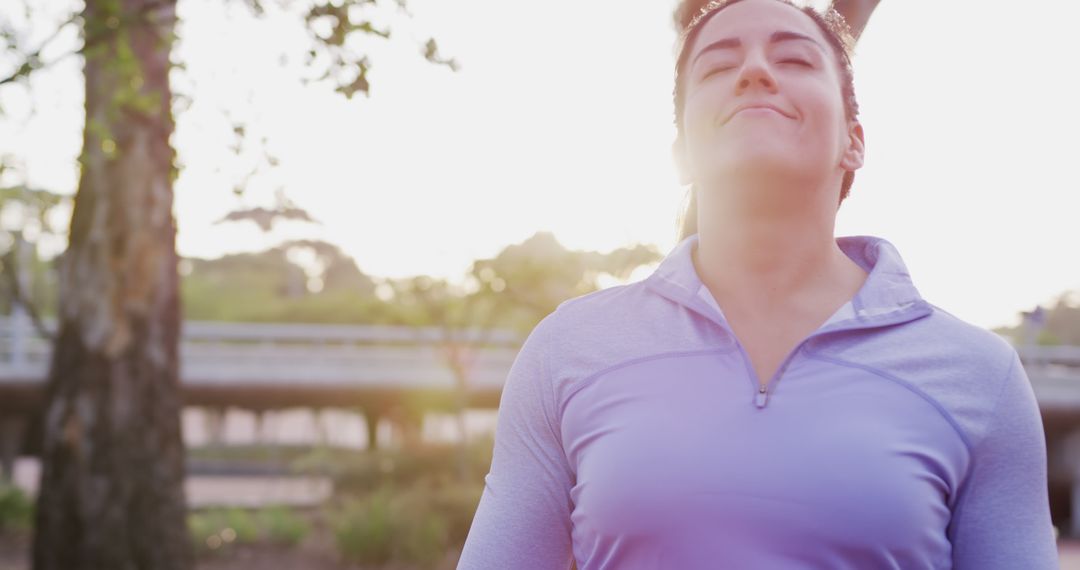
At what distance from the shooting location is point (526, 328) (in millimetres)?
20094

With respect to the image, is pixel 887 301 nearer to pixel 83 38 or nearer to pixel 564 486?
pixel 564 486

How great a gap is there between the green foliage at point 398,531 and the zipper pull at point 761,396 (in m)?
13.5

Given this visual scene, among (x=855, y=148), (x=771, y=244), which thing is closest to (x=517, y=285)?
(x=855, y=148)

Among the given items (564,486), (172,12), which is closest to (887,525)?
(564,486)

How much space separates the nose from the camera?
6.18ft

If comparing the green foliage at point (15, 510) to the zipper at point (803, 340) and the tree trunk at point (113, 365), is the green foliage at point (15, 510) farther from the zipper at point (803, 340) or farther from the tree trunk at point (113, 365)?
the zipper at point (803, 340)

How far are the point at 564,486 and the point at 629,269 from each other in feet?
47.1

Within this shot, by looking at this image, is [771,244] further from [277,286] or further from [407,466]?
[277,286]

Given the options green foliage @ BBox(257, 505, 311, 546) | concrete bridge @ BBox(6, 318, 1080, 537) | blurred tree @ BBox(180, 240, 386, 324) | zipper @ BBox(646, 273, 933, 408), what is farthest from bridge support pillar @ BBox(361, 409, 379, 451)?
zipper @ BBox(646, 273, 933, 408)

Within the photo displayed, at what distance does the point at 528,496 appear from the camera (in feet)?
6.08

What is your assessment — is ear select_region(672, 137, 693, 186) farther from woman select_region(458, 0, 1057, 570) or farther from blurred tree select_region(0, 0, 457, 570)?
blurred tree select_region(0, 0, 457, 570)

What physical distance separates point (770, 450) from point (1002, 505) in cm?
37

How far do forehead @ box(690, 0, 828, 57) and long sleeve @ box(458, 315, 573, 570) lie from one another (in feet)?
2.11

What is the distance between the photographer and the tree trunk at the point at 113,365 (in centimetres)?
905
